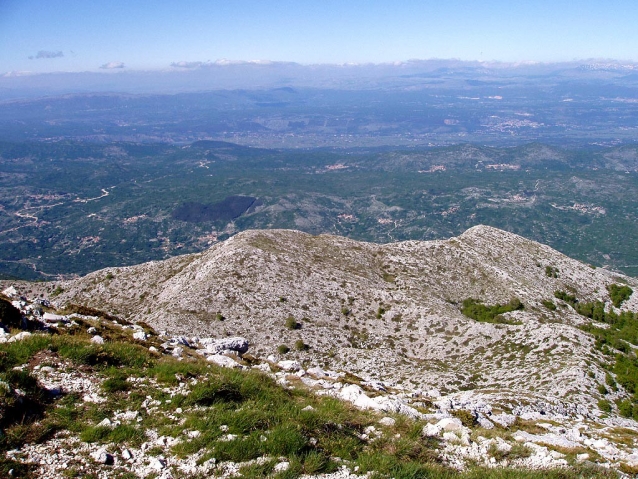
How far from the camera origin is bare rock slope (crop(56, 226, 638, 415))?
142 feet

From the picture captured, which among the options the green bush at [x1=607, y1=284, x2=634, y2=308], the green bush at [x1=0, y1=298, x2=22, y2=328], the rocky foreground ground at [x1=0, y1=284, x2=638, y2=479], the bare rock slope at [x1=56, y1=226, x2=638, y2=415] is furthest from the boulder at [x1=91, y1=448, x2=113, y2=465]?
the green bush at [x1=607, y1=284, x2=634, y2=308]

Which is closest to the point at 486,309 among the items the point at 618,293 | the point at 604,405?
the point at 604,405

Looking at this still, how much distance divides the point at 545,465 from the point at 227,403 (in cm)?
1026

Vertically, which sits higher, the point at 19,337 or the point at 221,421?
the point at 19,337

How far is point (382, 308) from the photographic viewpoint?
5753cm

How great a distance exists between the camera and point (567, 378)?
130ft

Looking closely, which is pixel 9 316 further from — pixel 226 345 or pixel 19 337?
pixel 226 345

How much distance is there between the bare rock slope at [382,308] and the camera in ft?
142

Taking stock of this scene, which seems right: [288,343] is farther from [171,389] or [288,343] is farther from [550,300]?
[550,300]

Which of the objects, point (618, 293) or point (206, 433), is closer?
point (206, 433)

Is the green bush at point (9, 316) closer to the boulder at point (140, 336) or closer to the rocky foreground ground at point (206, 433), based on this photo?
the rocky foreground ground at point (206, 433)

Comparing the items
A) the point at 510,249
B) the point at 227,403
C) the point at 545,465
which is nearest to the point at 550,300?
the point at 510,249

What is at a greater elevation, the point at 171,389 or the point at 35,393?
the point at 35,393

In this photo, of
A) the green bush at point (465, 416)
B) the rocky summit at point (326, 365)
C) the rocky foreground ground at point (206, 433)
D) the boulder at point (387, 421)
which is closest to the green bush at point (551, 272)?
the rocky summit at point (326, 365)
